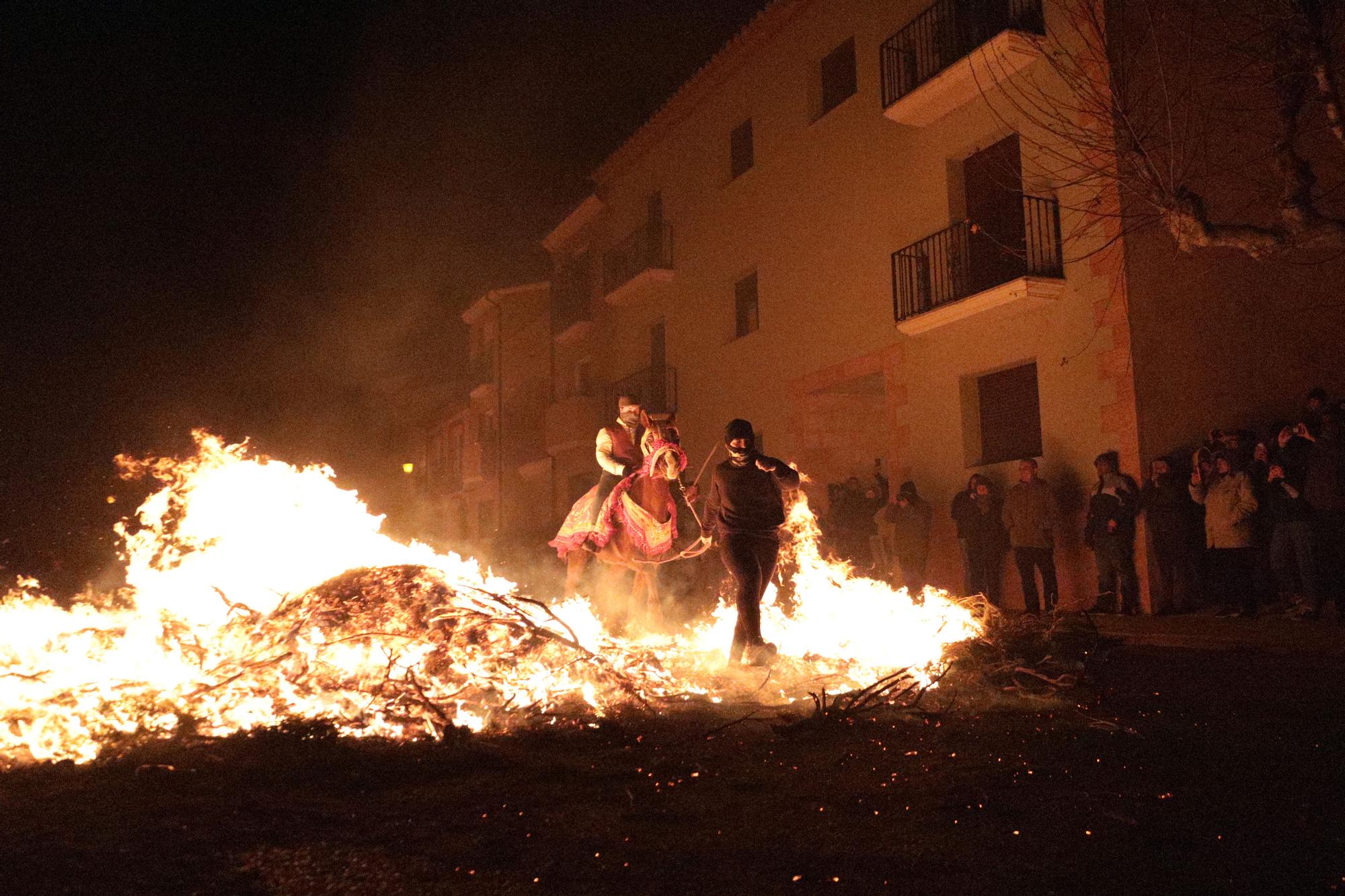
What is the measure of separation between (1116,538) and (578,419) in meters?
18.1

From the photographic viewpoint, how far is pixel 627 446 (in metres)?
10.1

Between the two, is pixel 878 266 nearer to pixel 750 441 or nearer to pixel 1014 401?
pixel 1014 401

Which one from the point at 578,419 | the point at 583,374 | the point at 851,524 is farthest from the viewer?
the point at 583,374

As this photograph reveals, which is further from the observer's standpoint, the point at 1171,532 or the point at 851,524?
the point at 851,524

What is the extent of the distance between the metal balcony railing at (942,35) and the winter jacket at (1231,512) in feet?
21.8

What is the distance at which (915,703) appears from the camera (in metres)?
5.92

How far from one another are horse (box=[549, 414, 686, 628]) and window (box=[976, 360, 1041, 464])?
21.9 feet

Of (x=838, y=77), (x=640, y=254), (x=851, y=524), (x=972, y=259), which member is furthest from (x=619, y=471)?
(x=640, y=254)

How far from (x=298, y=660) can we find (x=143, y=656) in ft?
3.53

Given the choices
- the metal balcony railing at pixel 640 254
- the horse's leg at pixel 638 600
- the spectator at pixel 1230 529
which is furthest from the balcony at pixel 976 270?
the metal balcony railing at pixel 640 254

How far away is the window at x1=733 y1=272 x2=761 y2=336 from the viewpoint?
21812 mm

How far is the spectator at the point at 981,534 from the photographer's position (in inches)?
530

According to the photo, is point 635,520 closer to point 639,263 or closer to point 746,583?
point 746,583

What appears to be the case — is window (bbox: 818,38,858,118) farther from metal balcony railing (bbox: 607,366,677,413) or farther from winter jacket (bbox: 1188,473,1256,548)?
winter jacket (bbox: 1188,473,1256,548)
